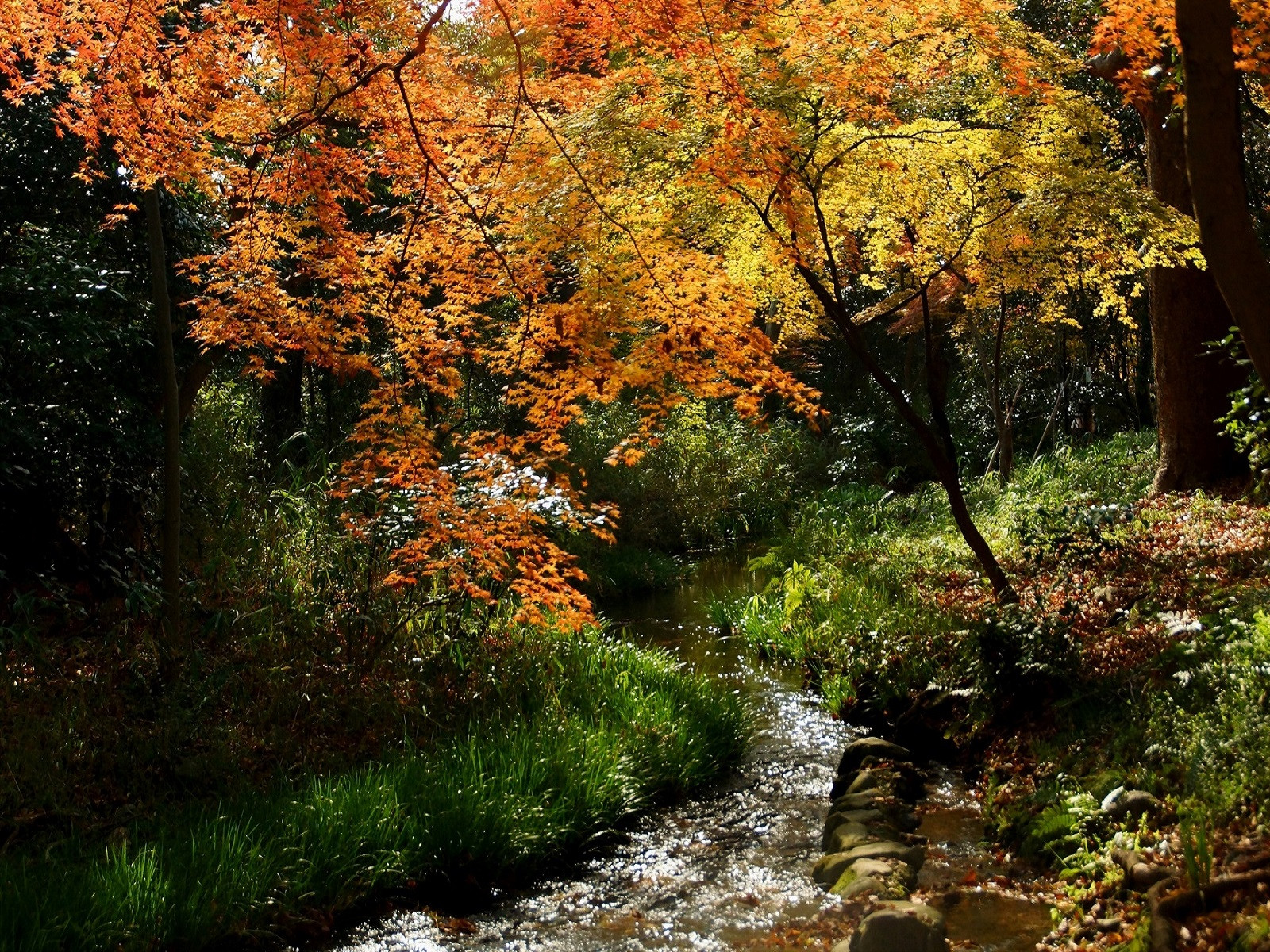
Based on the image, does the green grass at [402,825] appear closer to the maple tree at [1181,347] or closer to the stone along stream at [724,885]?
the stone along stream at [724,885]

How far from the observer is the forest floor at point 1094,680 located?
11.2 ft

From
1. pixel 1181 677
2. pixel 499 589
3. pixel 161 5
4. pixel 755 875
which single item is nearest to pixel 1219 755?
pixel 1181 677

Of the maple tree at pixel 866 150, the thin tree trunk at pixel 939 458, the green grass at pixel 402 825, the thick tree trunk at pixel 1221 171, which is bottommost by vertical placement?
the green grass at pixel 402 825

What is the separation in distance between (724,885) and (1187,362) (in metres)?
5.72

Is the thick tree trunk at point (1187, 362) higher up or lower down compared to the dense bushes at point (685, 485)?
higher up

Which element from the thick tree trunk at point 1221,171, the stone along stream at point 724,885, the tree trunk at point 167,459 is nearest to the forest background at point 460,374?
the tree trunk at point 167,459

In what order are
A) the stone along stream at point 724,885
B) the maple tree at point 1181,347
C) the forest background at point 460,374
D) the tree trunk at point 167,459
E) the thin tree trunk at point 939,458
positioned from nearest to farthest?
the stone along stream at point 724,885, the forest background at point 460,374, the tree trunk at point 167,459, the thin tree trunk at point 939,458, the maple tree at point 1181,347

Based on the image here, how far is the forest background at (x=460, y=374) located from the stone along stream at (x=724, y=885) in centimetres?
24

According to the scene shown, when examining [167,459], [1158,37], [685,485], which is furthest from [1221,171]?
[685,485]

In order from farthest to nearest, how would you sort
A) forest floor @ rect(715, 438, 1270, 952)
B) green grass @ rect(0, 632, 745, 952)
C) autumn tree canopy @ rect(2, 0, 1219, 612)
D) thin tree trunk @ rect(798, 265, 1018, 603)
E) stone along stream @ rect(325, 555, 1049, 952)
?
thin tree trunk @ rect(798, 265, 1018, 603) < autumn tree canopy @ rect(2, 0, 1219, 612) < stone along stream @ rect(325, 555, 1049, 952) < green grass @ rect(0, 632, 745, 952) < forest floor @ rect(715, 438, 1270, 952)

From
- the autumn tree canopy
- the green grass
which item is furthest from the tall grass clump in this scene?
the green grass

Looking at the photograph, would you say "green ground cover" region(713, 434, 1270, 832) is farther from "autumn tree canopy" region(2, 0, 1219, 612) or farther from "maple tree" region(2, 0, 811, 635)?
"maple tree" region(2, 0, 811, 635)

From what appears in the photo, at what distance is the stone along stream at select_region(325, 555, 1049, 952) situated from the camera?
160 inches

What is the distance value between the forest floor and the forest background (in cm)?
5
